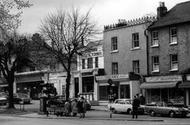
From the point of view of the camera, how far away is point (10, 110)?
46.3m

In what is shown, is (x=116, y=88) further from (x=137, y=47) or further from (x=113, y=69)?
(x=137, y=47)

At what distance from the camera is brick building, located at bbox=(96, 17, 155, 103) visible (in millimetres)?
48906

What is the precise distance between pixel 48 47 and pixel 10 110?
792 centimetres

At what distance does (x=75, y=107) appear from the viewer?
37625 millimetres

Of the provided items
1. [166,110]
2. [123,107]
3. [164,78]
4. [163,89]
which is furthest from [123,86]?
[166,110]

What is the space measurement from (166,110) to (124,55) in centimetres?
1616

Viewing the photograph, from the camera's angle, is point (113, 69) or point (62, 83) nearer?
point (113, 69)

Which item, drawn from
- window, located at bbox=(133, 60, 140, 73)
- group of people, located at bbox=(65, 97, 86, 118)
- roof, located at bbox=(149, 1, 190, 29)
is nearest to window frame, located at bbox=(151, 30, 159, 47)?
roof, located at bbox=(149, 1, 190, 29)

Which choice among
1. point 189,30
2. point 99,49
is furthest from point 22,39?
point 189,30

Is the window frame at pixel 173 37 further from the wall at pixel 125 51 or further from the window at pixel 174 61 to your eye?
the wall at pixel 125 51

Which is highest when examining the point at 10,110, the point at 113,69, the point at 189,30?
the point at 189,30

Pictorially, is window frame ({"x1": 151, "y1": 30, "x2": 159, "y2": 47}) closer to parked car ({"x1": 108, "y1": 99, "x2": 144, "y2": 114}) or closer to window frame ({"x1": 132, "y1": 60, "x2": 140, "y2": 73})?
window frame ({"x1": 132, "y1": 60, "x2": 140, "y2": 73})

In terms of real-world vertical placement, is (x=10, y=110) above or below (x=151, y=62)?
below

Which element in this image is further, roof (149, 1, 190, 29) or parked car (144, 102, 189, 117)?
roof (149, 1, 190, 29)
